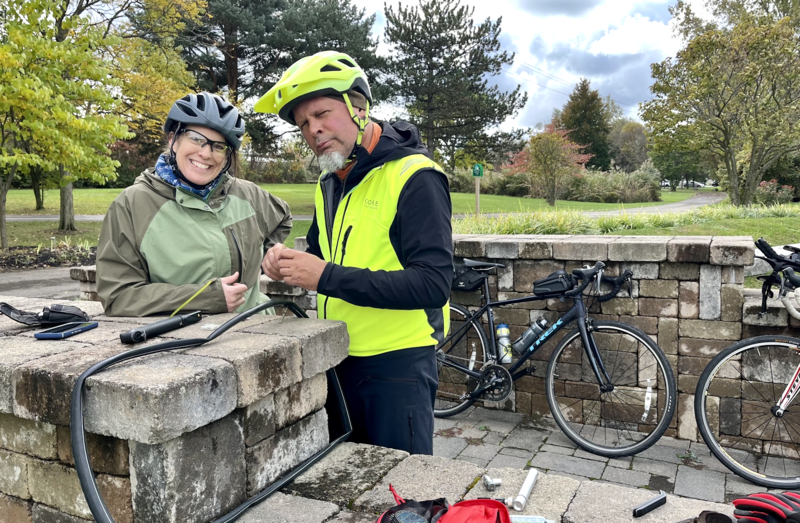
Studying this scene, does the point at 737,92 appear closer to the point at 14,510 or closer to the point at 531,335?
the point at 531,335

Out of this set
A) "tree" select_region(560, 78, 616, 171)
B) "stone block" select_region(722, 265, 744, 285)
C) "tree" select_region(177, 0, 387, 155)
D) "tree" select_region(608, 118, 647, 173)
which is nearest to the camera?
"stone block" select_region(722, 265, 744, 285)

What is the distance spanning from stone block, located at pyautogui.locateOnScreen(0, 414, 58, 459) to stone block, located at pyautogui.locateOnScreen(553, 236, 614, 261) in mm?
4053

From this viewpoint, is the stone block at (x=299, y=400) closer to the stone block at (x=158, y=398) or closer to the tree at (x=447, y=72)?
the stone block at (x=158, y=398)

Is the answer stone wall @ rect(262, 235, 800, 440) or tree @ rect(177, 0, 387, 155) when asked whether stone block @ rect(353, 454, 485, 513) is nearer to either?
stone wall @ rect(262, 235, 800, 440)

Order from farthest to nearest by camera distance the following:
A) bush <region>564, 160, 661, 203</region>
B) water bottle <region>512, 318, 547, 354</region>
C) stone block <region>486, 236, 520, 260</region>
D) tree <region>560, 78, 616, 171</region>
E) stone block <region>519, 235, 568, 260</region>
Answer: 1. tree <region>560, 78, 616, 171</region>
2. bush <region>564, 160, 661, 203</region>
3. stone block <region>486, 236, 520, 260</region>
4. stone block <region>519, 235, 568, 260</region>
5. water bottle <region>512, 318, 547, 354</region>

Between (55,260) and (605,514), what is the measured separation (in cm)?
1372

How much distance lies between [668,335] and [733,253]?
83 centimetres

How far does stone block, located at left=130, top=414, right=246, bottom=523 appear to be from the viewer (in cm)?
135

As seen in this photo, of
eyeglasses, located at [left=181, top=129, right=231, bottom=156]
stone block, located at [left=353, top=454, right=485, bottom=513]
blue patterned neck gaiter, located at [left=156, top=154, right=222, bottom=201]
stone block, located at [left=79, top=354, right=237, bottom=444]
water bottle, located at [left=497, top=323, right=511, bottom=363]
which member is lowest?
water bottle, located at [left=497, top=323, right=511, bottom=363]

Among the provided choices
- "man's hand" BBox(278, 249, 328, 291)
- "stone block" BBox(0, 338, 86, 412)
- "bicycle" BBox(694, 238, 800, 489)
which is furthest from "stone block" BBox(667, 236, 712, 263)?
"stone block" BBox(0, 338, 86, 412)

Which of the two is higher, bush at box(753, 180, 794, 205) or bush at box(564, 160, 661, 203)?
bush at box(564, 160, 661, 203)

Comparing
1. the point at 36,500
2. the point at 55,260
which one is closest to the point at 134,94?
the point at 55,260

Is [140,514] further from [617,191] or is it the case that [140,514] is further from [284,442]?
[617,191]

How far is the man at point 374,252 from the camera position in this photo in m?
1.95
